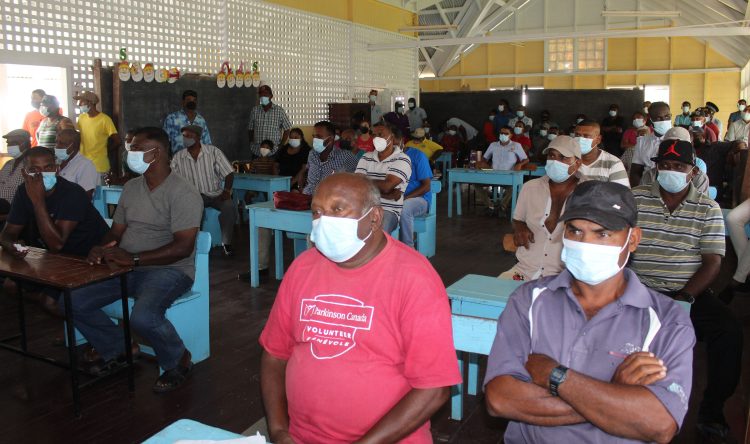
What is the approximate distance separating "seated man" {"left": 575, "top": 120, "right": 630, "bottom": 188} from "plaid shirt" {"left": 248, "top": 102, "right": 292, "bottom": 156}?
621 cm

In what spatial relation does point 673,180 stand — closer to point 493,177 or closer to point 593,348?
point 593,348

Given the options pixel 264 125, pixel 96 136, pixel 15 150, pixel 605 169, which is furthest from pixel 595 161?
pixel 264 125

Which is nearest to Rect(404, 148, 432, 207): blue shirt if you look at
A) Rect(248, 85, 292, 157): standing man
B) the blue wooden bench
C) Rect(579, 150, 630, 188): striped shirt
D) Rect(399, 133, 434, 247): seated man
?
Rect(399, 133, 434, 247): seated man

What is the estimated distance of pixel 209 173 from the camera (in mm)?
6863

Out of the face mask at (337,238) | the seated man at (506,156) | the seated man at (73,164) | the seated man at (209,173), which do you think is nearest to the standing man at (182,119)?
the seated man at (209,173)

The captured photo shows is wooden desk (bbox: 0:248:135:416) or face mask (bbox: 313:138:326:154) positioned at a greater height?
face mask (bbox: 313:138:326:154)

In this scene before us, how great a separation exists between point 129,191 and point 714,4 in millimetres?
16941

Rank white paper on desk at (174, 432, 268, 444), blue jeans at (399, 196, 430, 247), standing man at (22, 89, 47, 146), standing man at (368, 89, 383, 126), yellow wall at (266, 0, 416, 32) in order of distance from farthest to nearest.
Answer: standing man at (368, 89, 383, 126) < yellow wall at (266, 0, 416, 32) < standing man at (22, 89, 47, 146) < blue jeans at (399, 196, 430, 247) < white paper on desk at (174, 432, 268, 444)

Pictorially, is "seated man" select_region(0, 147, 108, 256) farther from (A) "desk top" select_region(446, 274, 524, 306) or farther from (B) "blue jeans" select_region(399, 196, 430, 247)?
(B) "blue jeans" select_region(399, 196, 430, 247)

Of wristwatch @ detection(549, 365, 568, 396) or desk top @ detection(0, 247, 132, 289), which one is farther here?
desk top @ detection(0, 247, 132, 289)

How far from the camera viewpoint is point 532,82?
23.9 meters

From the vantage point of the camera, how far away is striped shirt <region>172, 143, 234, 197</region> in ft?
22.3

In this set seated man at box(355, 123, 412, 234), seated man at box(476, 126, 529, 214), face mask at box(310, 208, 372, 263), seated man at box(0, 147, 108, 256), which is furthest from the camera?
seated man at box(476, 126, 529, 214)

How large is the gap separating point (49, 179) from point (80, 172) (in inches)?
79.3
